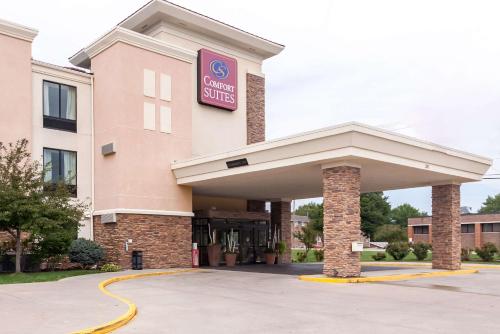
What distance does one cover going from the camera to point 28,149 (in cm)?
2502

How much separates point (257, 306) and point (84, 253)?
12.9 metres

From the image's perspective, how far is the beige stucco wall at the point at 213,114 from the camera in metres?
30.2

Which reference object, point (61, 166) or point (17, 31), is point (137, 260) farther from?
point (17, 31)

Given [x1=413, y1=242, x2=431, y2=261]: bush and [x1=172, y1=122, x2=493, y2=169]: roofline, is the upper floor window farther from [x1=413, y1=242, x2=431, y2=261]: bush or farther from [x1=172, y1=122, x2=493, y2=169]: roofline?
[x1=172, y1=122, x2=493, y2=169]: roofline

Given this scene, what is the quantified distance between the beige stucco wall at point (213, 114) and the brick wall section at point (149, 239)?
4895 mm

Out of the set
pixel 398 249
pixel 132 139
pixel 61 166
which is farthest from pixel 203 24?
pixel 398 249

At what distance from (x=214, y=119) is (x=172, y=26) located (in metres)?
5.68

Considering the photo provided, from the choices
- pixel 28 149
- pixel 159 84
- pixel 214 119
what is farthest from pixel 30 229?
pixel 214 119

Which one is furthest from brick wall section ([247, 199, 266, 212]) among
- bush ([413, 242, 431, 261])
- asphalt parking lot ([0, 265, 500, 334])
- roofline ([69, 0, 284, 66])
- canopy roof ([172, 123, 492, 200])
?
asphalt parking lot ([0, 265, 500, 334])

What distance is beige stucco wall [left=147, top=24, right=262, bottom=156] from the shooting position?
1188 inches

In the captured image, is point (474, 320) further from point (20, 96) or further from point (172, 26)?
point (172, 26)

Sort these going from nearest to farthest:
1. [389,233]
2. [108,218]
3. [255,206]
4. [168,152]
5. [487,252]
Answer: [108,218]
[168,152]
[255,206]
[487,252]
[389,233]

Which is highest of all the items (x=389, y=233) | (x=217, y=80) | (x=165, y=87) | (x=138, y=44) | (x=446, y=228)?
(x=138, y=44)

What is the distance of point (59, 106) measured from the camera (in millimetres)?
26594
